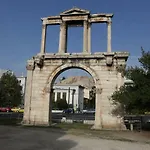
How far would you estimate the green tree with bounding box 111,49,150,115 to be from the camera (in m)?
18.7

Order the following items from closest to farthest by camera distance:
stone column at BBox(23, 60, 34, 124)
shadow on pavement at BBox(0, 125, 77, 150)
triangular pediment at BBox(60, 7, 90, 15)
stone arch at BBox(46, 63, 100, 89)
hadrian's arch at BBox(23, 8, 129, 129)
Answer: shadow on pavement at BBox(0, 125, 77, 150), hadrian's arch at BBox(23, 8, 129, 129), stone arch at BBox(46, 63, 100, 89), stone column at BBox(23, 60, 34, 124), triangular pediment at BBox(60, 7, 90, 15)

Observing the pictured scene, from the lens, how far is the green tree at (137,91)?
61.3 feet

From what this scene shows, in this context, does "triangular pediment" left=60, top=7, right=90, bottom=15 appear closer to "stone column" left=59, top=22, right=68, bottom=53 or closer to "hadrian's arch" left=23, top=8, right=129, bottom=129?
"hadrian's arch" left=23, top=8, right=129, bottom=129

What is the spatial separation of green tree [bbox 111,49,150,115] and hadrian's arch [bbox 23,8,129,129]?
1953mm

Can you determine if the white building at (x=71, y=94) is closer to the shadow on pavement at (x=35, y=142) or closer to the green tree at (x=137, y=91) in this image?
the green tree at (x=137, y=91)

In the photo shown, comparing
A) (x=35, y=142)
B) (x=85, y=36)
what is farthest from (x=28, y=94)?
(x=35, y=142)

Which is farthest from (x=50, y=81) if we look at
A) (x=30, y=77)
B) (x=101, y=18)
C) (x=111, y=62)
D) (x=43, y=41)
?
(x=101, y=18)

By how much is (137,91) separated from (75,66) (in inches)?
266

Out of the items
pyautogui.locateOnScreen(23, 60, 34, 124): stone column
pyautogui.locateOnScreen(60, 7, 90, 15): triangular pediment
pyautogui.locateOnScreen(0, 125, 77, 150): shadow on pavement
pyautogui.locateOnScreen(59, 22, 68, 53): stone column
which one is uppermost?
pyautogui.locateOnScreen(60, 7, 90, 15): triangular pediment

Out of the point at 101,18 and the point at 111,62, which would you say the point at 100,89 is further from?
the point at 101,18

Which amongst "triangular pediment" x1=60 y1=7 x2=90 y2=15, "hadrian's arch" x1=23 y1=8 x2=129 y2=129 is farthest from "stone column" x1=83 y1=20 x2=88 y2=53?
"triangular pediment" x1=60 y1=7 x2=90 y2=15

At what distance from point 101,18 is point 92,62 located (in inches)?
171

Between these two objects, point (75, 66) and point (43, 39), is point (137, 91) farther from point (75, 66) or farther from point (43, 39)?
point (43, 39)

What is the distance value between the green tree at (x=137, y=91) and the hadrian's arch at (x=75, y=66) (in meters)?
1.95
